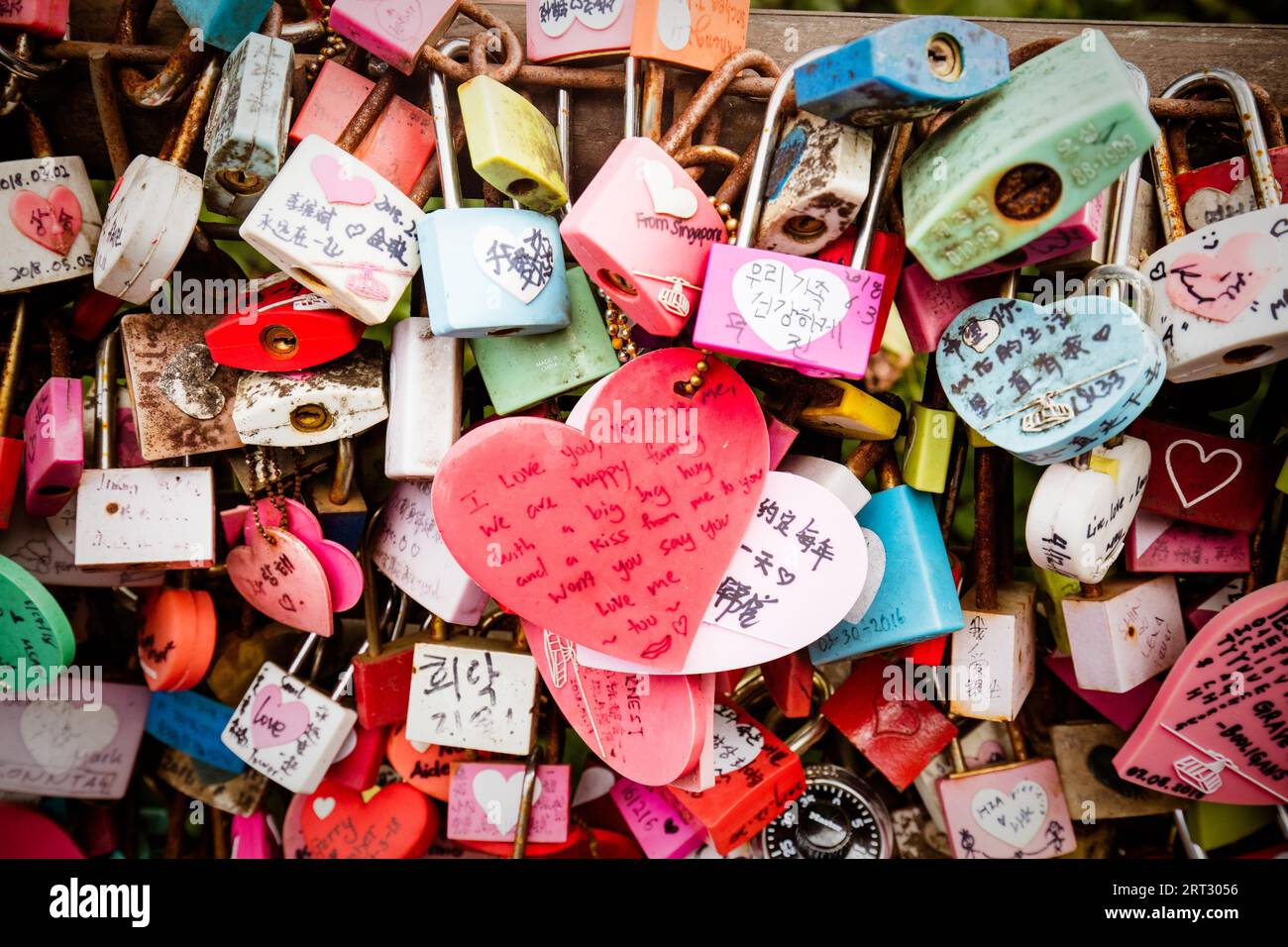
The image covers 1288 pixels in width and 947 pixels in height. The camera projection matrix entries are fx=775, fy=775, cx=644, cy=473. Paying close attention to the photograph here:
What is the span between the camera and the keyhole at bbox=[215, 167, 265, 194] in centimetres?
96

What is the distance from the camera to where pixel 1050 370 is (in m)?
0.87

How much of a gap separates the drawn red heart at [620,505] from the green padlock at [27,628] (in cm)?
57

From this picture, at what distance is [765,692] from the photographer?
1354mm

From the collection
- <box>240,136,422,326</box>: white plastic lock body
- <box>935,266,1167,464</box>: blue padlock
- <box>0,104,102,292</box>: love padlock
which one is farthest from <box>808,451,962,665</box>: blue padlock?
<box>0,104,102,292</box>: love padlock

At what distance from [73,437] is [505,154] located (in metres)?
0.70

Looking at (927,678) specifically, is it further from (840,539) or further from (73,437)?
(73,437)

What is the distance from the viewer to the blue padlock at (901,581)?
980 mm

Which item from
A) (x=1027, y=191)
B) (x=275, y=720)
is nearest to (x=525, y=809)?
(x=275, y=720)

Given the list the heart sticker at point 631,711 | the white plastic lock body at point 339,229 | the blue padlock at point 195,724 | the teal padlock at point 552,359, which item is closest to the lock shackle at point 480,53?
the white plastic lock body at point 339,229

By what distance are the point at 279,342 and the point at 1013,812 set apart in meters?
1.28

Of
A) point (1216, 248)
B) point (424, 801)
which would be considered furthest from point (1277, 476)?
point (424, 801)

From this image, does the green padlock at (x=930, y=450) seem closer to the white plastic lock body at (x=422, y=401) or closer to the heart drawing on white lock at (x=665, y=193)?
the heart drawing on white lock at (x=665, y=193)

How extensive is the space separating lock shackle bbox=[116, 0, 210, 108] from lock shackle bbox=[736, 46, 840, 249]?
0.74 m

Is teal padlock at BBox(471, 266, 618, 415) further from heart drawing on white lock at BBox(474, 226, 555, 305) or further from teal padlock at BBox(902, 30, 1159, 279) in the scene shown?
teal padlock at BBox(902, 30, 1159, 279)
